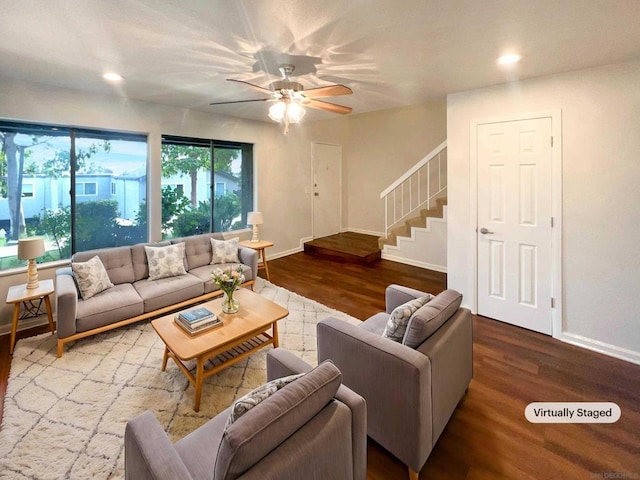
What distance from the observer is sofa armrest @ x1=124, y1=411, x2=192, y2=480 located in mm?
1055

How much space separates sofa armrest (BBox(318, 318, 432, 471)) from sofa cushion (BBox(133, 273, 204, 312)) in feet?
7.43

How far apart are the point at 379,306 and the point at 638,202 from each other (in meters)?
2.51

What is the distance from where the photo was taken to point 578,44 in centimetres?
229

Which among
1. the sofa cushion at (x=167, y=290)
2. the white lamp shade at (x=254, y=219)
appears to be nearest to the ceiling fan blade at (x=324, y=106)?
the sofa cushion at (x=167, y=290)

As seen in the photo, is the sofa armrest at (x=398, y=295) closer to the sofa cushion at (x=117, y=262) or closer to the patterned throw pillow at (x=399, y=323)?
the patterned throw pillow at (x=399, y=323)

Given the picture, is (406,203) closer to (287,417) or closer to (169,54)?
(169,54)

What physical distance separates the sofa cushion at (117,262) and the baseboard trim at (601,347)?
457 centimetres

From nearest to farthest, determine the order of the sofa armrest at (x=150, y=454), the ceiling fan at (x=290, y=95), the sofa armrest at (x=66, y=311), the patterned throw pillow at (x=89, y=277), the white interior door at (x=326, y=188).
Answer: the sofa armrest at (x=150, y=454), the ceiling fan at (x=290, y=95), the sofa armrest at (x=66, y=311), the patterned throw pillow at (x=89, y=277), the white interior door at (x=326, y=188)

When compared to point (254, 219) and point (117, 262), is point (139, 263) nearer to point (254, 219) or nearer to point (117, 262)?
point (117, 262)

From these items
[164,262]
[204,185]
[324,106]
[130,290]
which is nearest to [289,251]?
[204,185]

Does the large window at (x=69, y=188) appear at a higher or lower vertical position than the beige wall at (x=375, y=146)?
lower

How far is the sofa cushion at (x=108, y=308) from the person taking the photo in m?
2.83

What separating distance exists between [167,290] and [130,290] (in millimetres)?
361

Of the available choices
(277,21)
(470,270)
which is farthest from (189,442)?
(470,270)
